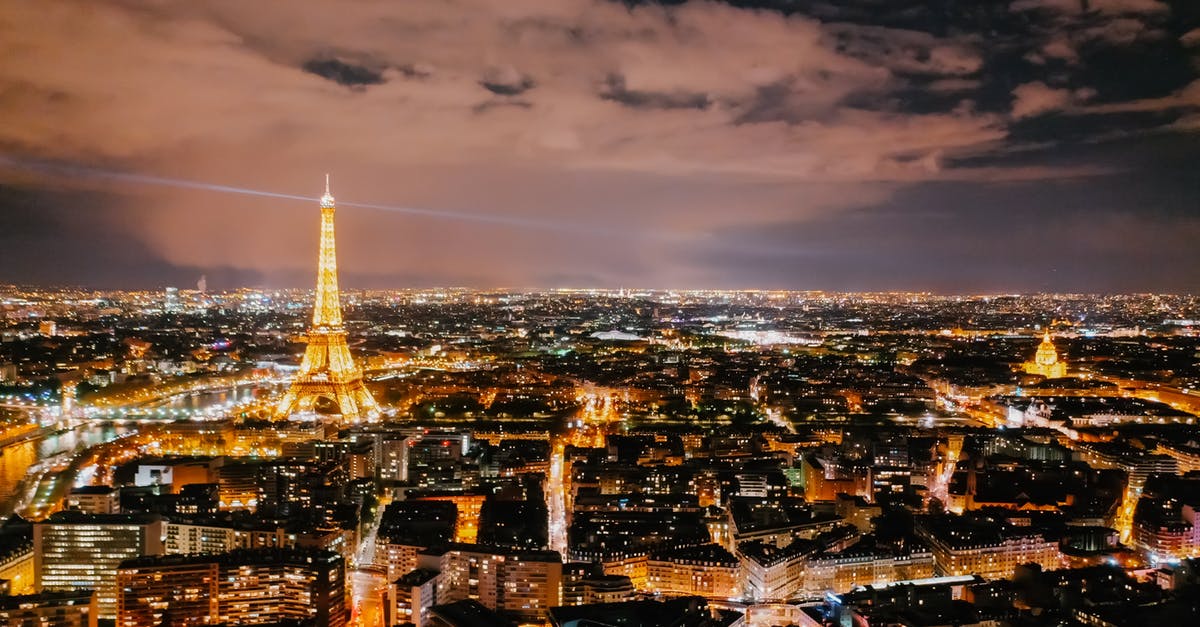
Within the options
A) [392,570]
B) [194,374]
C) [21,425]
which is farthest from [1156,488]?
[194,374]

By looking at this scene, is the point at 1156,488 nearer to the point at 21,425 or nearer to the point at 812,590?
the point at 812,590

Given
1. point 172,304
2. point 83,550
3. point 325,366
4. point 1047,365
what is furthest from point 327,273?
point 172,304

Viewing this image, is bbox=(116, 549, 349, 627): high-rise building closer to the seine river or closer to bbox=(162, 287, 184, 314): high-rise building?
the seine river

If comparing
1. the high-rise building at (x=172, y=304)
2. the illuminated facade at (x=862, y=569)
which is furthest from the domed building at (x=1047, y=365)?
the high-rise building at (x=172, y=304)

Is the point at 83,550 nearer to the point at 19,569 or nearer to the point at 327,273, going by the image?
the point at 19,569

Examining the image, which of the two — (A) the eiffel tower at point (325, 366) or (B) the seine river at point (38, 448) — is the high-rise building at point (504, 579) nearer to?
(B) the seine river at point (38, 448)

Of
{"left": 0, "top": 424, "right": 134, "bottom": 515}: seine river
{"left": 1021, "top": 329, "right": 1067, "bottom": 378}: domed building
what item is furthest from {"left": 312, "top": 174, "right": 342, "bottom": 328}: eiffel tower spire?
{"left": 1021, "top": 329, "right": 1067, "bottom": 378}: domed building
